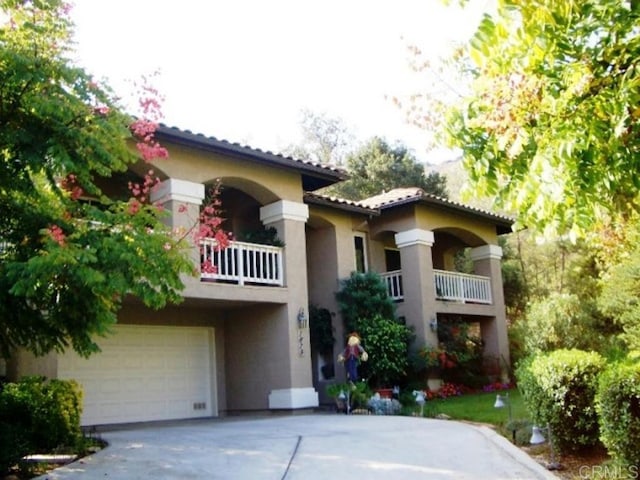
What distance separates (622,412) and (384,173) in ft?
96.5

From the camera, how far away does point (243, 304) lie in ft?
53.8

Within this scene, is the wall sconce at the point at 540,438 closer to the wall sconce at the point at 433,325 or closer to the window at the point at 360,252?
the wall sconce at the point at 433,325

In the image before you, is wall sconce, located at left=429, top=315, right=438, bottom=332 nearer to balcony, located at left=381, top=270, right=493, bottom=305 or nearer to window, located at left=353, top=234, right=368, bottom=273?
balcony, located at left=381, top=270, right=493, bottom=305

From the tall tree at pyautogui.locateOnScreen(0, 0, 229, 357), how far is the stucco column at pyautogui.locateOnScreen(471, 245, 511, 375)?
17314 millimetres

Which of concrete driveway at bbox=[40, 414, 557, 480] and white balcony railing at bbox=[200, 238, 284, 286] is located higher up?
white balcony railing at bbox=[200, 238, 284, 286]

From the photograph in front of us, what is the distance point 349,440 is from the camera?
10359 millimetres

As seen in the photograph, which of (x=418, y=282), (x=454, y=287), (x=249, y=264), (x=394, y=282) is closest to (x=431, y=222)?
(x=418, y=282)

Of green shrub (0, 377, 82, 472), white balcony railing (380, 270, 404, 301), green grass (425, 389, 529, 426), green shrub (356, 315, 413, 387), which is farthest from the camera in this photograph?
white balcony railing (380, 270, 404, 301)

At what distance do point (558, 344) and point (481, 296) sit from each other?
3410mm

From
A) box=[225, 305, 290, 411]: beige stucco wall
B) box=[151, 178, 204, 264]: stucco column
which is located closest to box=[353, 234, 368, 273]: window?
box=[225, 305, 290, 411]: beige stucco wall

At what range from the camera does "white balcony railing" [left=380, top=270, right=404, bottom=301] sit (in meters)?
21.3

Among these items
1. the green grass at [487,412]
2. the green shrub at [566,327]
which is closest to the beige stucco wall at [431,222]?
the green shrub at [566,327]

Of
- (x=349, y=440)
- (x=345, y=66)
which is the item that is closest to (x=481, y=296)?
(x=349, y=440)

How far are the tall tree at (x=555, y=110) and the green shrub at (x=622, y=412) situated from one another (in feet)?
6.72
